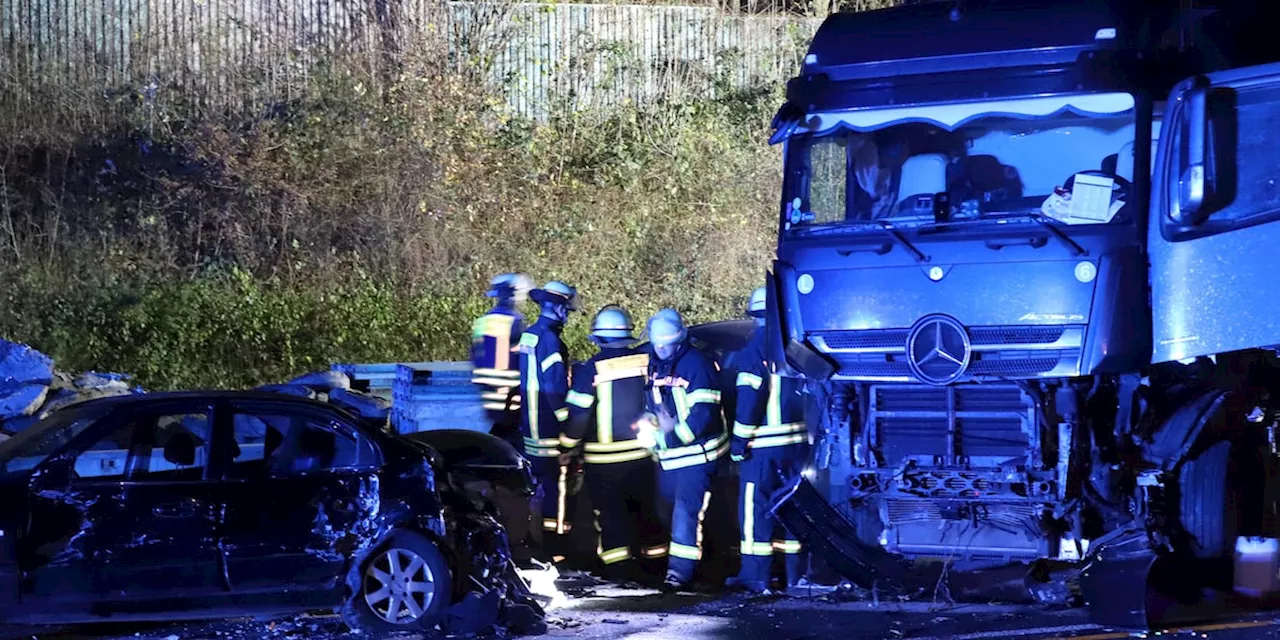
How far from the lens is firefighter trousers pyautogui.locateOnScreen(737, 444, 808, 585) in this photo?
33.3 feet

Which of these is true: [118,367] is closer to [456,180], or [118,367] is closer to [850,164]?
[456,180]

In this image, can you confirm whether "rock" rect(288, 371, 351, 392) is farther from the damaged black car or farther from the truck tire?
the truck tire

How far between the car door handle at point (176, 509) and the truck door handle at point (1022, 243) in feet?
15.0

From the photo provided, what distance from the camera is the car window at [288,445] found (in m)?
8.64

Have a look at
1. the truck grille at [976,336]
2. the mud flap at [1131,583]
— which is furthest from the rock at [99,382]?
the mud flap at [1131,583]

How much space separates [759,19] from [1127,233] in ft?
51.6

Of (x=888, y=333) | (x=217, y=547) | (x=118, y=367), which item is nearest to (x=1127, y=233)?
(x=888, y=333)

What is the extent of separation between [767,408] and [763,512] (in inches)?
26.7

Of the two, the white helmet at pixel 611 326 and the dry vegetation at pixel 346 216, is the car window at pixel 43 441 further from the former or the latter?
the dry vegetation at pixel 346 216

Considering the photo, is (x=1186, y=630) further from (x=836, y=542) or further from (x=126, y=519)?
(x=126, y=519)

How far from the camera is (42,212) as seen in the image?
1952 cm

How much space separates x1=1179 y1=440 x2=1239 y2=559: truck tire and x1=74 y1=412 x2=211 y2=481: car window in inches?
215

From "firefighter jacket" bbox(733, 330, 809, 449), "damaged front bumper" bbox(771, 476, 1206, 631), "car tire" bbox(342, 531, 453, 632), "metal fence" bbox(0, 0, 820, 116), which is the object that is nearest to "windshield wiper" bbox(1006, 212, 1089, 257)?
"damaged front bumper" bbox(771, 476, 1206, 631)

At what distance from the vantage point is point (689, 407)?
1036cm
